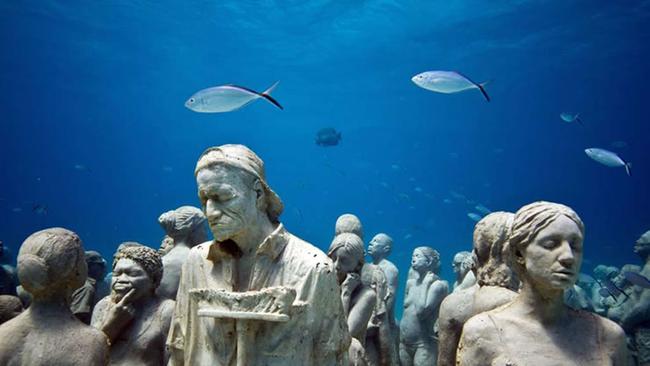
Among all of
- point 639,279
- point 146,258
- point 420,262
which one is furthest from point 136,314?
point 639,279

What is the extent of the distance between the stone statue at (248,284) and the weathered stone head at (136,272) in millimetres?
926

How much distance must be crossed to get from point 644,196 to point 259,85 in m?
59.2

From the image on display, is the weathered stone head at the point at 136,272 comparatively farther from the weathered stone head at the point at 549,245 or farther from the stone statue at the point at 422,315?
the stone statue at the point at 422,315

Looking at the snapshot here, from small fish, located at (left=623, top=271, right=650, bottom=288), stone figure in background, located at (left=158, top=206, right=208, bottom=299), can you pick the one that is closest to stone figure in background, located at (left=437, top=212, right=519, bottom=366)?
stone figure in background, located at (left=158, top=206, right=208, bottom=299)

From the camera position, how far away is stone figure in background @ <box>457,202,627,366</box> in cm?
259

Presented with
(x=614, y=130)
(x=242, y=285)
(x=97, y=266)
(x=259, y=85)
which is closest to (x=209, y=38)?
(x=259, y=85)

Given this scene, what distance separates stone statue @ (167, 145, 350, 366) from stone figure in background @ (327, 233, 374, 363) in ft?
6.54

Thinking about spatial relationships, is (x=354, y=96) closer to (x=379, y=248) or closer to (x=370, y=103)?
(x=370, y=103)

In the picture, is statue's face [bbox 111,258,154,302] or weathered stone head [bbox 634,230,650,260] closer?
statue's face [bbox 111,258,154,302]

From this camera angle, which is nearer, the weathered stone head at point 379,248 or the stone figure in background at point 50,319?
the stone figure in background at point 50,319

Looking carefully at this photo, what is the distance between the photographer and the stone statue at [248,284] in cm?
277

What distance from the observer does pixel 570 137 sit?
7825cm

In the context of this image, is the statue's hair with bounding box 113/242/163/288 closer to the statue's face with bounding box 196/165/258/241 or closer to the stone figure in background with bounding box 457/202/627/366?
the statue's face with bounding box 196/165/258/241

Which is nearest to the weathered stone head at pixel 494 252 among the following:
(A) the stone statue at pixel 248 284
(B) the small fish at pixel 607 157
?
(A) the stone statue at pixel 248 284
